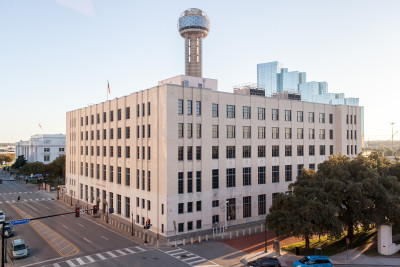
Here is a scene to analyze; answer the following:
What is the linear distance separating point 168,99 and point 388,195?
96.6 ft

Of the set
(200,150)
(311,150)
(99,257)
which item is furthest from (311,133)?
(99,257)

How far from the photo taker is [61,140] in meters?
150

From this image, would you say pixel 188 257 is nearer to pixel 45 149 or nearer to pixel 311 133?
pixel 311 133

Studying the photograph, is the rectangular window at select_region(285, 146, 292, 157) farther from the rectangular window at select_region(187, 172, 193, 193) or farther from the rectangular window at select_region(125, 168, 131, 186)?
the rectangular window at select_region(125, 168, 131, 186)

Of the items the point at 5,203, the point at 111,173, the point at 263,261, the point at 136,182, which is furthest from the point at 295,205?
the point at 5,203

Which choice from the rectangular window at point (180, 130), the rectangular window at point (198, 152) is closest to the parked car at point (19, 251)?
the rectangular window at point (180, 130)

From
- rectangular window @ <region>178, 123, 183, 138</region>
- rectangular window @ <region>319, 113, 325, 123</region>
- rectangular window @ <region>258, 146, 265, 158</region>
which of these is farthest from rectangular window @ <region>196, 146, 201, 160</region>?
rectangular window @ <region>319, 113, 325, 123</region>

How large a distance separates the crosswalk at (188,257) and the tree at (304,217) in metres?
8.21

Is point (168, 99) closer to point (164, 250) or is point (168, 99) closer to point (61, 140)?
point (164, 250)

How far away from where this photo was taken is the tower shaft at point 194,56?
78625mm

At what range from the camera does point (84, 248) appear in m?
39.2

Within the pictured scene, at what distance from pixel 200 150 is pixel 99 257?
19.8 m

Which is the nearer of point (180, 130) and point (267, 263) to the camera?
point (267, 263)

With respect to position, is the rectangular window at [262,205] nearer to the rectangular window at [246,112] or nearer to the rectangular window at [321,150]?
the rectangular window at [246,112]
